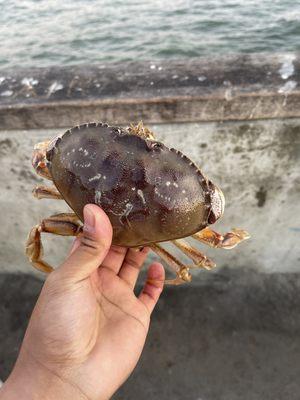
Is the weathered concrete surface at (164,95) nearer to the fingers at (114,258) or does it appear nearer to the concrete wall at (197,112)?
the concrete wall at (197,112)

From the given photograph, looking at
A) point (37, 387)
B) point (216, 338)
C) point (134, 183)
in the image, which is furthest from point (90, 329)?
point (216, 338)

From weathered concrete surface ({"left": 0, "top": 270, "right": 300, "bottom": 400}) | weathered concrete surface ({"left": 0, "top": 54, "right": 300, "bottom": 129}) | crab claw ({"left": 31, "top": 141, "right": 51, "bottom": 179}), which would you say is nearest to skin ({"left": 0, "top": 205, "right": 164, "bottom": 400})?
crab claw ({"left": 31, "top": 141, "right": 51, "bottom": 179})

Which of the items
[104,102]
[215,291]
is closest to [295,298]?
[215,291]

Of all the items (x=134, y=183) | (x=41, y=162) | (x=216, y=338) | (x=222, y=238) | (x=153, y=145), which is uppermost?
(x=153, y=145)

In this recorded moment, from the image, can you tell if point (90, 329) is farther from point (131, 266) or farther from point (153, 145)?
point (153, 145)

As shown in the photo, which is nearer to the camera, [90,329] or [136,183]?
[136,183]

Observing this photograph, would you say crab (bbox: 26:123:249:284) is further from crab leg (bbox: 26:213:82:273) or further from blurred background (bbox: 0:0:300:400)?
blurred background (bbox: 0:0:300:400)

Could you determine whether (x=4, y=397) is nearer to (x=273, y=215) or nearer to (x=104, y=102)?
(x=104, y=102)
